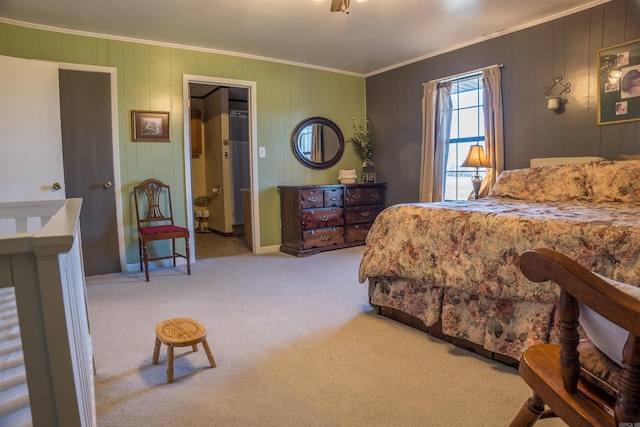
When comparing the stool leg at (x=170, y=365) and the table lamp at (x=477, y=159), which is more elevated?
the table lamp at (x=477, y=159)

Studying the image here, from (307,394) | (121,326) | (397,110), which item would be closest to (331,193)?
(397,110)

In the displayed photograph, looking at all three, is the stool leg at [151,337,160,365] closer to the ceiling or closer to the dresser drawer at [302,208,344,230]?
the ceiling

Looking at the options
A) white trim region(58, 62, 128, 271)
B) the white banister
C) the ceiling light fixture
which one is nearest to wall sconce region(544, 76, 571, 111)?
the ceiling light fixture

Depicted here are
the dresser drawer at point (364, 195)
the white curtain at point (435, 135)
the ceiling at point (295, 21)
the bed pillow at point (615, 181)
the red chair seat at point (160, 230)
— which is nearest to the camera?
the bed pillow at point (615, 181)

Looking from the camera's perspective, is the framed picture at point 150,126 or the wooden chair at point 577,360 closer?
the wooden chair at point 577,360

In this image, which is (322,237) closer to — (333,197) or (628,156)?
(333,197)

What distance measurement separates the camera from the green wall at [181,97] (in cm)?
387

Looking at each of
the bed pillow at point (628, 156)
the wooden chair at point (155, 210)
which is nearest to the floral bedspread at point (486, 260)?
the bed pillow at point (628, 156)

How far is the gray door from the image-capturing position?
3.84m

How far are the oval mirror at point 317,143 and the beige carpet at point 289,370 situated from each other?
7.97ft

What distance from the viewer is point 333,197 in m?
5.04

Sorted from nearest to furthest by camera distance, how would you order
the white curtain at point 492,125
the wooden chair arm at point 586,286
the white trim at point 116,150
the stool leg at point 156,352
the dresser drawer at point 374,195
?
the wooden chair arm at point 586,286 → the stool leg at point 156,352 → the white trim at point 116,150 → the white curtain at point 492,125 → the dresser drawer at point 374,195

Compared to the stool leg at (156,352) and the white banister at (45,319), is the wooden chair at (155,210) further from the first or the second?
the white banister at (45,319)

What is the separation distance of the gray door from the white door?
212mm
